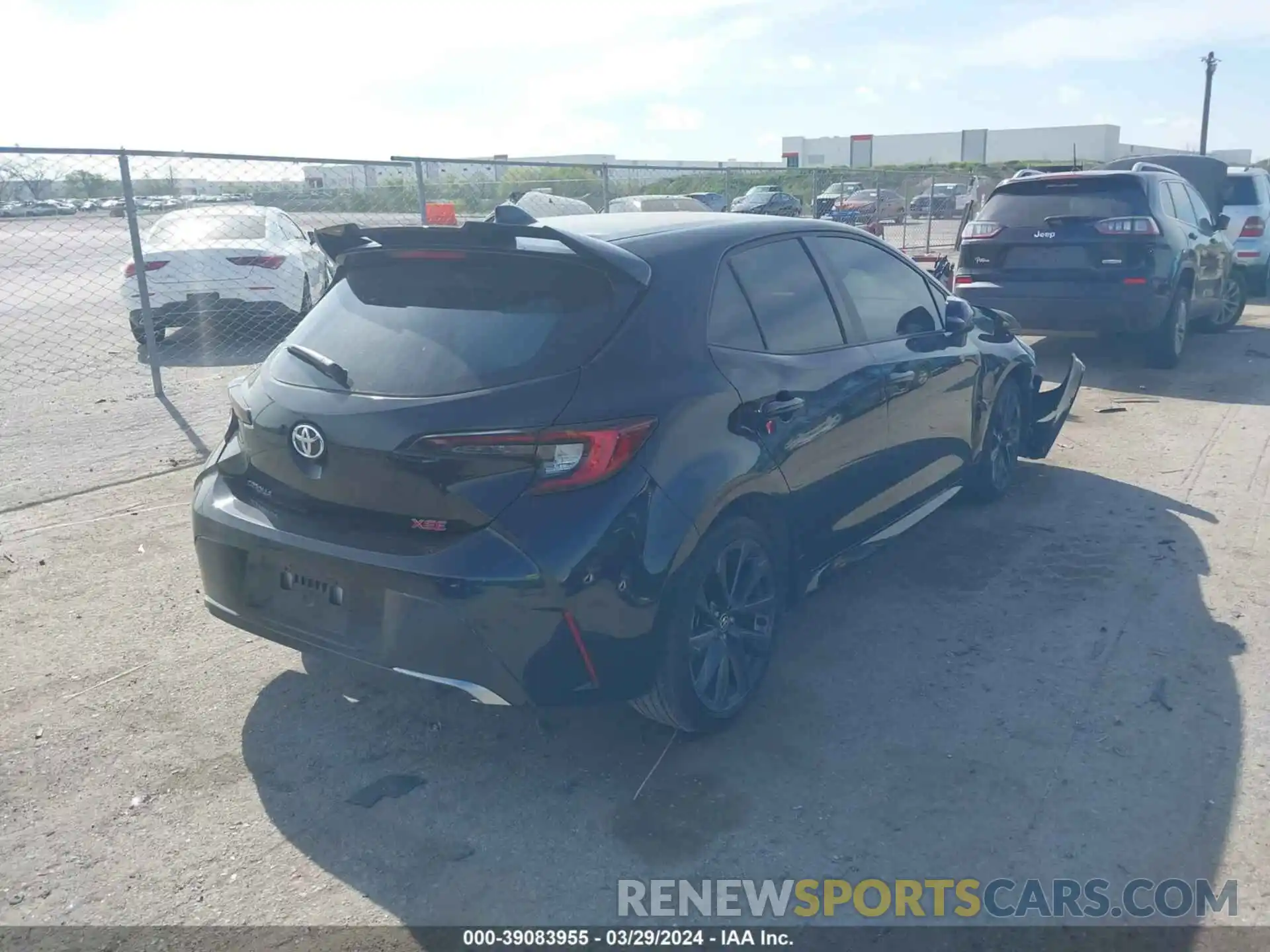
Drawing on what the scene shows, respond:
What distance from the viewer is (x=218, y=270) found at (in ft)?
34.6

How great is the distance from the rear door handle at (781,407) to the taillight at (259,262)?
8.16m

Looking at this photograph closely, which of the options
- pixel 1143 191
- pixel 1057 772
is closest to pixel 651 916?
pixel 1057 772

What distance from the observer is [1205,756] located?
11.8 feet

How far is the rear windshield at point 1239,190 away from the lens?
15094mm

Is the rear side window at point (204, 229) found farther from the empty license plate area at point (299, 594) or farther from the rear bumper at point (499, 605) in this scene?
the rear bumper at point (499, 605)

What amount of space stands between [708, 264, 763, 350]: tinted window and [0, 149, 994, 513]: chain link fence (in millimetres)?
2655

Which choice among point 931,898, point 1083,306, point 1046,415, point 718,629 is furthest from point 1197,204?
point 931,898

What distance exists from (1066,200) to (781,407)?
688 centimetres

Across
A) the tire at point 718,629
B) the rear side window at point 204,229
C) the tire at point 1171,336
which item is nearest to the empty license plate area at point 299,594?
the tire at point 718,629

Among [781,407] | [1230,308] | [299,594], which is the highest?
[781,407]

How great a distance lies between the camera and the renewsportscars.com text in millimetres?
2910

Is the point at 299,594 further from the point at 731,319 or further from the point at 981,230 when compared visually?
the point at 981,230

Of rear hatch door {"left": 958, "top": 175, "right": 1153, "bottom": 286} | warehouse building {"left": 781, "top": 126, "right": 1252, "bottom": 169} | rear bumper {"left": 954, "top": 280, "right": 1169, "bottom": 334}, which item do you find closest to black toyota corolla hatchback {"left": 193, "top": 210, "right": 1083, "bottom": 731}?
rear bumper {"left": 954, "top": 280, "right": 1169, "bottom": 334}

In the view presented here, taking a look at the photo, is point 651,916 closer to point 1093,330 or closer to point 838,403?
point 838,403
